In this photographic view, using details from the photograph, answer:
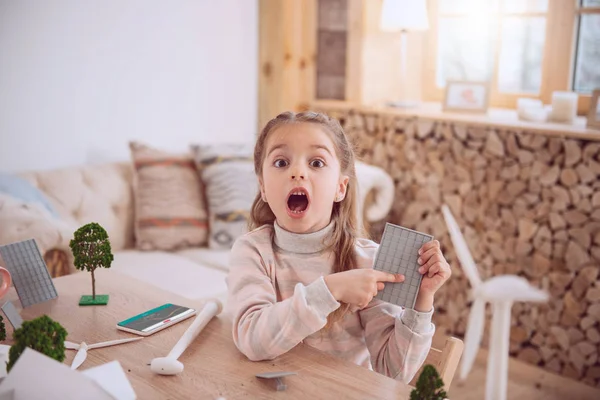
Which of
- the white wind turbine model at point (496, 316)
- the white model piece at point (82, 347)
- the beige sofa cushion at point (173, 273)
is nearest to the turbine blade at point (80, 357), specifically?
the white model piece at point (82, 347)

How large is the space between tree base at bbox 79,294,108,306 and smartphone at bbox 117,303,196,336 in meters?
0.13

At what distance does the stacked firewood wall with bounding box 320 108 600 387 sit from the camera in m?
2.55

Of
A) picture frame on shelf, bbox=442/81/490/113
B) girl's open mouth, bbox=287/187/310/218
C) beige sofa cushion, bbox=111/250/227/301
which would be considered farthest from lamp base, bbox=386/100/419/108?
girl's open mouth, bbox=287/187/310/218

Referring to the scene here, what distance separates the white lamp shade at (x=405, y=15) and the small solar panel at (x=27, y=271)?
2.12 m

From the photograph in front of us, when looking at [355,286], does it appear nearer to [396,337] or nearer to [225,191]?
[396,337]

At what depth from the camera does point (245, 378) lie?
111cm

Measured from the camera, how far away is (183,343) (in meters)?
1.21

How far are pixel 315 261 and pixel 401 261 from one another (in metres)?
0.22

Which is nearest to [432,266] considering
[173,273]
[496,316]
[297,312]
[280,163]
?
[297,312]

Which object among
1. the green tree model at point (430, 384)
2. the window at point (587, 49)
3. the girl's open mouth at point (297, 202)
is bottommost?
the green tree model at point (430, 384)

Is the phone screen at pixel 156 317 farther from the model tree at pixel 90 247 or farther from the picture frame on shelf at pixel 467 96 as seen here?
the picture frame on shelf at pixel 467 96

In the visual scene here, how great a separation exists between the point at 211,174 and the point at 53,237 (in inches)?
32.2

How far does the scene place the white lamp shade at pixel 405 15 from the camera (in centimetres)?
301

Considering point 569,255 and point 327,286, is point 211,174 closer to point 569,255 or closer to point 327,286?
point 569,255
